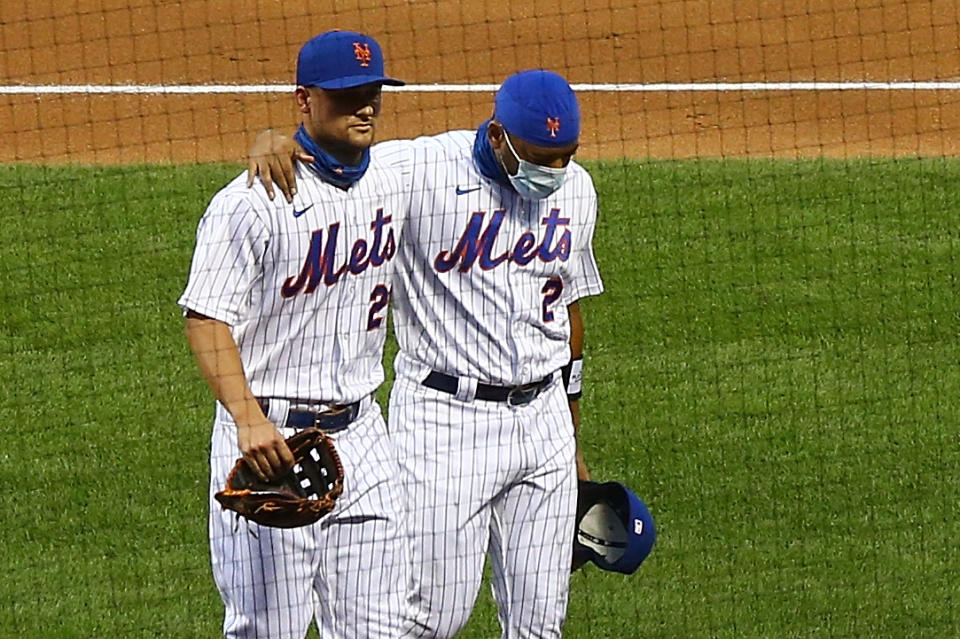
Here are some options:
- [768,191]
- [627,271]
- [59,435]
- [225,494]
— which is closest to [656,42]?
[768,191]

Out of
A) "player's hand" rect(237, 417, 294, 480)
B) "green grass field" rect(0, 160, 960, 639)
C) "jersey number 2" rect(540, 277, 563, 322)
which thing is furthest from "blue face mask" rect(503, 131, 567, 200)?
"green grass field" rect(0, 160, 960, 639)

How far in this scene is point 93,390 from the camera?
8297 mm

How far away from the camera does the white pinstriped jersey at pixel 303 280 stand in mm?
4238

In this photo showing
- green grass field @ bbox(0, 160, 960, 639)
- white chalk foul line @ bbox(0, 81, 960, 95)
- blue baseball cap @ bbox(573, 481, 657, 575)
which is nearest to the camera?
blue baseball cap @ bbox(573, 481, 657, 575)

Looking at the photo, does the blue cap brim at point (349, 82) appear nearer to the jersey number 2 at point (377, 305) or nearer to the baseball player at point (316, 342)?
the baseball player at point (316, 342)

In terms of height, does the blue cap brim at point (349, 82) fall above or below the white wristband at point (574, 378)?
above

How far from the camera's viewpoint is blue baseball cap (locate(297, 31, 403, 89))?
14.4 feet

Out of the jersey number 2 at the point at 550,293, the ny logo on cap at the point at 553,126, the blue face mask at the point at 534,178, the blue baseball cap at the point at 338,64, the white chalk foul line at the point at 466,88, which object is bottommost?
the jersey number 2 at the point at 550,293

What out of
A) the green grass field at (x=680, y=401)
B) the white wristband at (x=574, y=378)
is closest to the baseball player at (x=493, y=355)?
the white wristband at (x=574, y=378)

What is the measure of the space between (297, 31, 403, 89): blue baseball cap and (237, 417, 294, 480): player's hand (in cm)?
89

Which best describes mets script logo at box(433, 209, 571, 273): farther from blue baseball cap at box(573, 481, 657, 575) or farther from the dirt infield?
the dirt infield

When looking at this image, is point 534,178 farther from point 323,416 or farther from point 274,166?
point 323,416

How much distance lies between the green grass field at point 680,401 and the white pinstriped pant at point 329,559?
153cm

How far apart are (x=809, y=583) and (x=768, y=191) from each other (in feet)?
14.6
